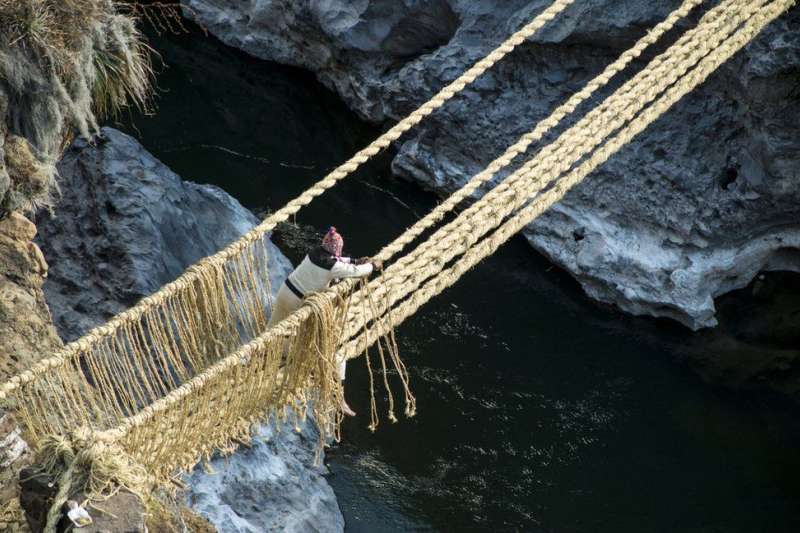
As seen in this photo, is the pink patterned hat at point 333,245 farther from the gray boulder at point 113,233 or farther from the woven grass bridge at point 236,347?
the gray boulder at point 113,233

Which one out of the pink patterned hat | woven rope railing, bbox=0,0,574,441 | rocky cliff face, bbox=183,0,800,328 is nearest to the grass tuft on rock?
woven rope railing, bbox=0,0,574,441

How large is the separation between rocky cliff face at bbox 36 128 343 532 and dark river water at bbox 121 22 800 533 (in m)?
0.36

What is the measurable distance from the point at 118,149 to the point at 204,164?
87.7 inches

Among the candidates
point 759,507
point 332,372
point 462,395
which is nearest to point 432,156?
point 462,395

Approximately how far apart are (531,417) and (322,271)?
9.53ft

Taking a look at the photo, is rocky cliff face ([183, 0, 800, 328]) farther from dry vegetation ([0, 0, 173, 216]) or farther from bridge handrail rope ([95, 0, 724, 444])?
dry vegetation ([0, 0, 173, 216])

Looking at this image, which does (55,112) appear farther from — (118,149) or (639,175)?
(639,175)

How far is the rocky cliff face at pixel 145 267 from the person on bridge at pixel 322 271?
139 centimetres

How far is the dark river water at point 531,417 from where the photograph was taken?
582cm

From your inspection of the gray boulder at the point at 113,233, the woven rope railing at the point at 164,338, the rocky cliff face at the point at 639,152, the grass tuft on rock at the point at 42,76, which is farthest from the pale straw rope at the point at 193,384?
the rocky cliff face at the point at 639,152

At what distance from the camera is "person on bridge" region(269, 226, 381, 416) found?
12.3ft

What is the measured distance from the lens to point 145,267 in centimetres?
548

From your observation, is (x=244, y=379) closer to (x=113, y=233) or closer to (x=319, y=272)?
(x=319, y=272)

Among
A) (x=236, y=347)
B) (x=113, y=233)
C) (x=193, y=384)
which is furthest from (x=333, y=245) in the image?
(x=113, y=233)
